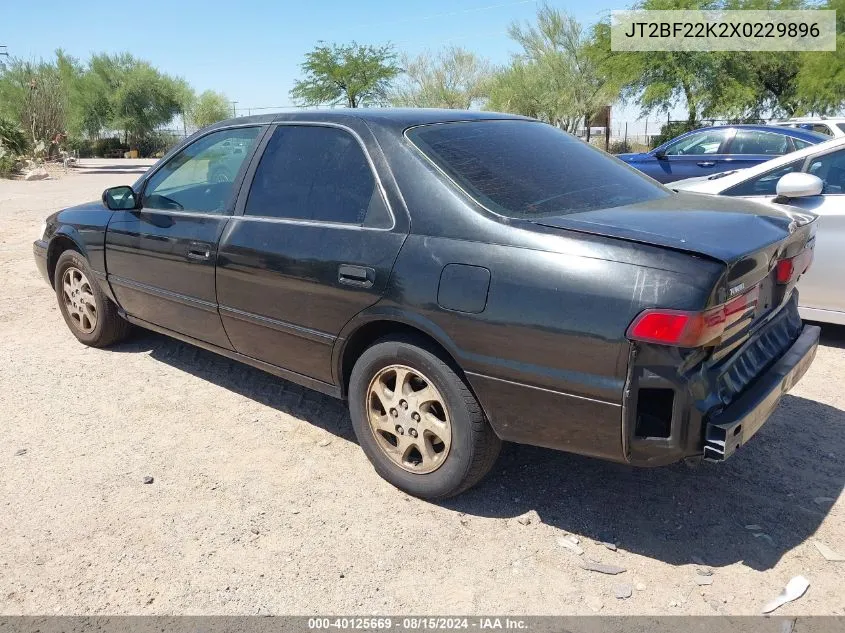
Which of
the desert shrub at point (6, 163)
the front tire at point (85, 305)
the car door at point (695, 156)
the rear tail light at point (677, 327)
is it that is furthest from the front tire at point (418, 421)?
the desert shrub at point (6, 163)

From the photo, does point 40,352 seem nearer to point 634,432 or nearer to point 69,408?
point 69,408

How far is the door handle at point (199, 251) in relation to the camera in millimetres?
3865

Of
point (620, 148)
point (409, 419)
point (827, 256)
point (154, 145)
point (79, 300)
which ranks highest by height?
point (154, 145)

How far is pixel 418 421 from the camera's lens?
10.2 ft

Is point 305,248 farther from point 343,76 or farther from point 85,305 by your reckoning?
point 343,76

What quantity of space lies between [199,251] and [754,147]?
30.4 ft

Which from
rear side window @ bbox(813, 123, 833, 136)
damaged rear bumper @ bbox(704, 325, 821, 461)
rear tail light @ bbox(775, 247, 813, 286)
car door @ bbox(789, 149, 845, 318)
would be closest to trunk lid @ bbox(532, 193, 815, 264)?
rear tail light @ bbox(775, 247, 813, 286)

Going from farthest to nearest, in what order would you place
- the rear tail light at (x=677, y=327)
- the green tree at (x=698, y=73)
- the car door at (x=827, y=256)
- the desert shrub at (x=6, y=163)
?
the green tree at (x=698, y=73) < the desert shrub at (x=6, y=163) < the car door at (x=827, y=256) < the rear tail light at (x=677, y=327)

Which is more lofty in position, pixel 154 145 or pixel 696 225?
pixel 154 145

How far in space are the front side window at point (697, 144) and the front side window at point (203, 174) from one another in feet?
27.5

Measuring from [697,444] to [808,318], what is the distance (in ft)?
A: 10.4

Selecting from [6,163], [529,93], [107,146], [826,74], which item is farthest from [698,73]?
[107,146]

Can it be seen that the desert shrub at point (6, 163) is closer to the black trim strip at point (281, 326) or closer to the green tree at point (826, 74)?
the black trim strip at point (281, 326)

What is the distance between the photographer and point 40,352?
528 cm
